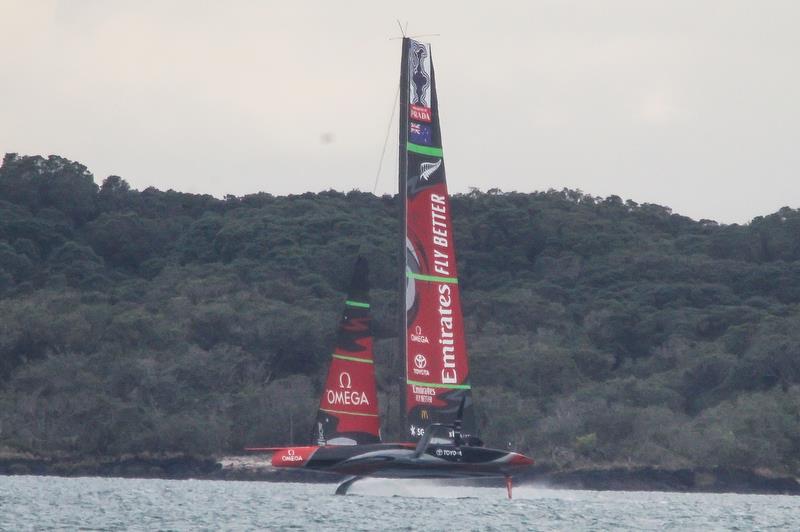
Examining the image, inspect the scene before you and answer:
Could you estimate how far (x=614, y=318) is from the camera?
71.6m

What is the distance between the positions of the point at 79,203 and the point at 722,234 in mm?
39743

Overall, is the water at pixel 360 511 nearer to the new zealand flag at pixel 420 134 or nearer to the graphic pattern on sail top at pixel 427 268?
the graphic pattern on sail top at pixel 427 268

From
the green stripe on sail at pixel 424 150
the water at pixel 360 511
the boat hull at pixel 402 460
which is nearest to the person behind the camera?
the water at pixel 360 511

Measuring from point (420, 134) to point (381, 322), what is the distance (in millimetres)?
37686

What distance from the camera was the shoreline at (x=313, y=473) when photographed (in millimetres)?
54562

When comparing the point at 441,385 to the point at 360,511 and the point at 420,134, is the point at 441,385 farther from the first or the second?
the point at 420,134

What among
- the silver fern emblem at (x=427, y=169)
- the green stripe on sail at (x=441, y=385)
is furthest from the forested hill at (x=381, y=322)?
the silver fern emblem at (x=427, y=169)

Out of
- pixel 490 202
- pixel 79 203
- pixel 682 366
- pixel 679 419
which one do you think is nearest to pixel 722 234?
pixel 490 202

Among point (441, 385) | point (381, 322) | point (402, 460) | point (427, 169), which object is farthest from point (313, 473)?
point (402, 460)

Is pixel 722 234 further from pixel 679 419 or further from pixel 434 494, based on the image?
pixel 434 494

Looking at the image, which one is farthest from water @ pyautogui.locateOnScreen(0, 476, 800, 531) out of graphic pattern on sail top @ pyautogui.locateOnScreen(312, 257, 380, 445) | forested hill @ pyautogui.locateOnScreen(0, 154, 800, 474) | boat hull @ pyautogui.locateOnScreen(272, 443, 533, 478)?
forested hill @ pyautogui.locateOnScreen(0, 154, 800, 474)

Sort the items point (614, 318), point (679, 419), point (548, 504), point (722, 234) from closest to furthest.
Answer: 1. point (548, 504)
2. point (679, 419)
3. point (614, 318)
4. point (722, 234)

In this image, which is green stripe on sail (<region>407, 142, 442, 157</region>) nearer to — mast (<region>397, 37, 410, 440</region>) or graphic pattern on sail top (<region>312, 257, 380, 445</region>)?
mast (<region>397, 37, 410, 440</region>)

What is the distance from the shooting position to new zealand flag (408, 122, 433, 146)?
31.1 m
